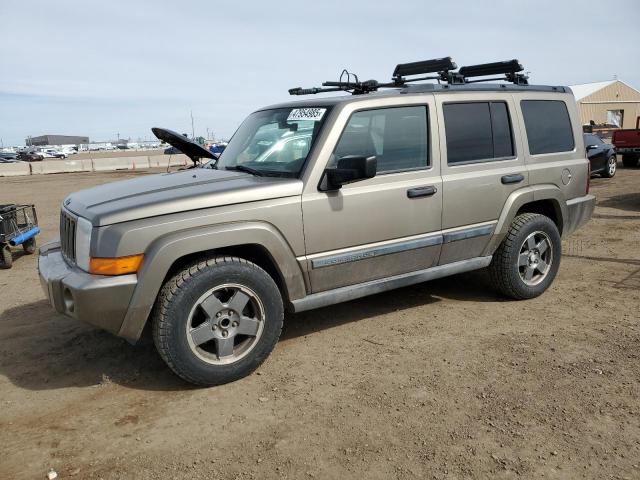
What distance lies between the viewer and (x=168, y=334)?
334cm

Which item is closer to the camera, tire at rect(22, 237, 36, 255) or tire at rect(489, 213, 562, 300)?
tire at rect(489, 213, 562, 300)

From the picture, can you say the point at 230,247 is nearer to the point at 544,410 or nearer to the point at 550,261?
the point at 544,410

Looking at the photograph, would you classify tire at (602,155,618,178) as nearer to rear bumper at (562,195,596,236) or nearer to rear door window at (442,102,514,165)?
rear bumper at (562,195,596,236)

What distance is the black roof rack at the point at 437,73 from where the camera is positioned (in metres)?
4.66

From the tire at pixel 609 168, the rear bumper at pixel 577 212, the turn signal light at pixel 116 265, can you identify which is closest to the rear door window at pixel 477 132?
the rear bumper at pixel 577 212

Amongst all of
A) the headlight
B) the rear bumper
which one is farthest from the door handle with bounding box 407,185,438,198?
the headlight

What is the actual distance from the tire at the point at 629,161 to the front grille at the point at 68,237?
20.1 meters

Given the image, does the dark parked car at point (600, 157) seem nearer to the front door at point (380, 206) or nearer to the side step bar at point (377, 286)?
the side step bar at point (377, 286)

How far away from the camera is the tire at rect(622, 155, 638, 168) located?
1920 cm

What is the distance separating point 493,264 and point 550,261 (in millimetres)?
668

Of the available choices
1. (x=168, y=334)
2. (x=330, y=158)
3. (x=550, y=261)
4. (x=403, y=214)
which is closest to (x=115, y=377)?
(x=168, y=334)

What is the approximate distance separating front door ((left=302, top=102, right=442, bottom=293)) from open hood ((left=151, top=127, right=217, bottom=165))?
1.67 m

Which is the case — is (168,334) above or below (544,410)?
above

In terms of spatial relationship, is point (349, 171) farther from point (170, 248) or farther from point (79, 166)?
point (79, 166)
